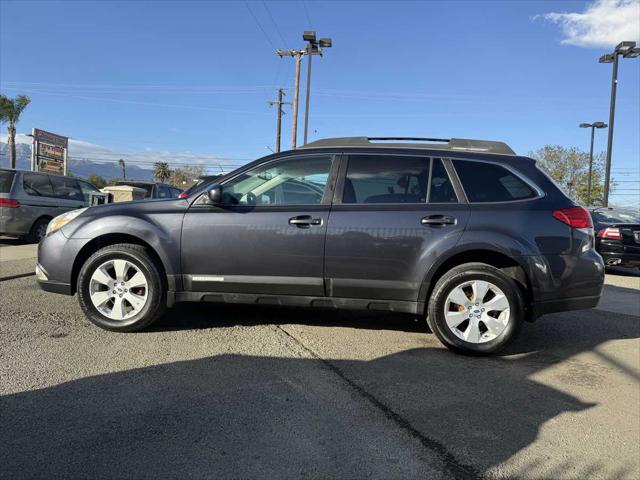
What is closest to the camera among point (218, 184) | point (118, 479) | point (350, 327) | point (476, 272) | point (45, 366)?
point (118, 479)

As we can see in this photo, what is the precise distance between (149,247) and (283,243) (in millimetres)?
1298

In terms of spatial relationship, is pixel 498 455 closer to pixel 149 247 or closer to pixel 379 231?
pixel 379 231

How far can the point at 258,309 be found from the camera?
5.56 metres

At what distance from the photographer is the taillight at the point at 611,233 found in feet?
33.1

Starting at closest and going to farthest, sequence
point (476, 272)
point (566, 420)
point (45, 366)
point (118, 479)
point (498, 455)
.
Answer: point (118, 479) < point (498, 455) < point (566, 420) < point (45, 366) < point (476, 272)

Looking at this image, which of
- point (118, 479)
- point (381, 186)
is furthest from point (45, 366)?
point (381, 186)

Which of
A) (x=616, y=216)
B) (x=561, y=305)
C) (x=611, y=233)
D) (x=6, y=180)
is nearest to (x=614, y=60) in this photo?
(x=616, y=216)

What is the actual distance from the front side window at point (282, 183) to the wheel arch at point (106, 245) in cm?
85

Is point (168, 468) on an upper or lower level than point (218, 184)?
lower

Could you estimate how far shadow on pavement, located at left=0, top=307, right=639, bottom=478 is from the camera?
8.25ft

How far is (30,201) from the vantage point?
34.4ft

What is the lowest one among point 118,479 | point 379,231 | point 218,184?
point 118,479

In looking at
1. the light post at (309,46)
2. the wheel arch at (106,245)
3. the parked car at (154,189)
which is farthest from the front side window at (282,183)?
the light post at (309,46)

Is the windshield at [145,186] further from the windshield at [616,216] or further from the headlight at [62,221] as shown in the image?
the windshield at [616,216]
